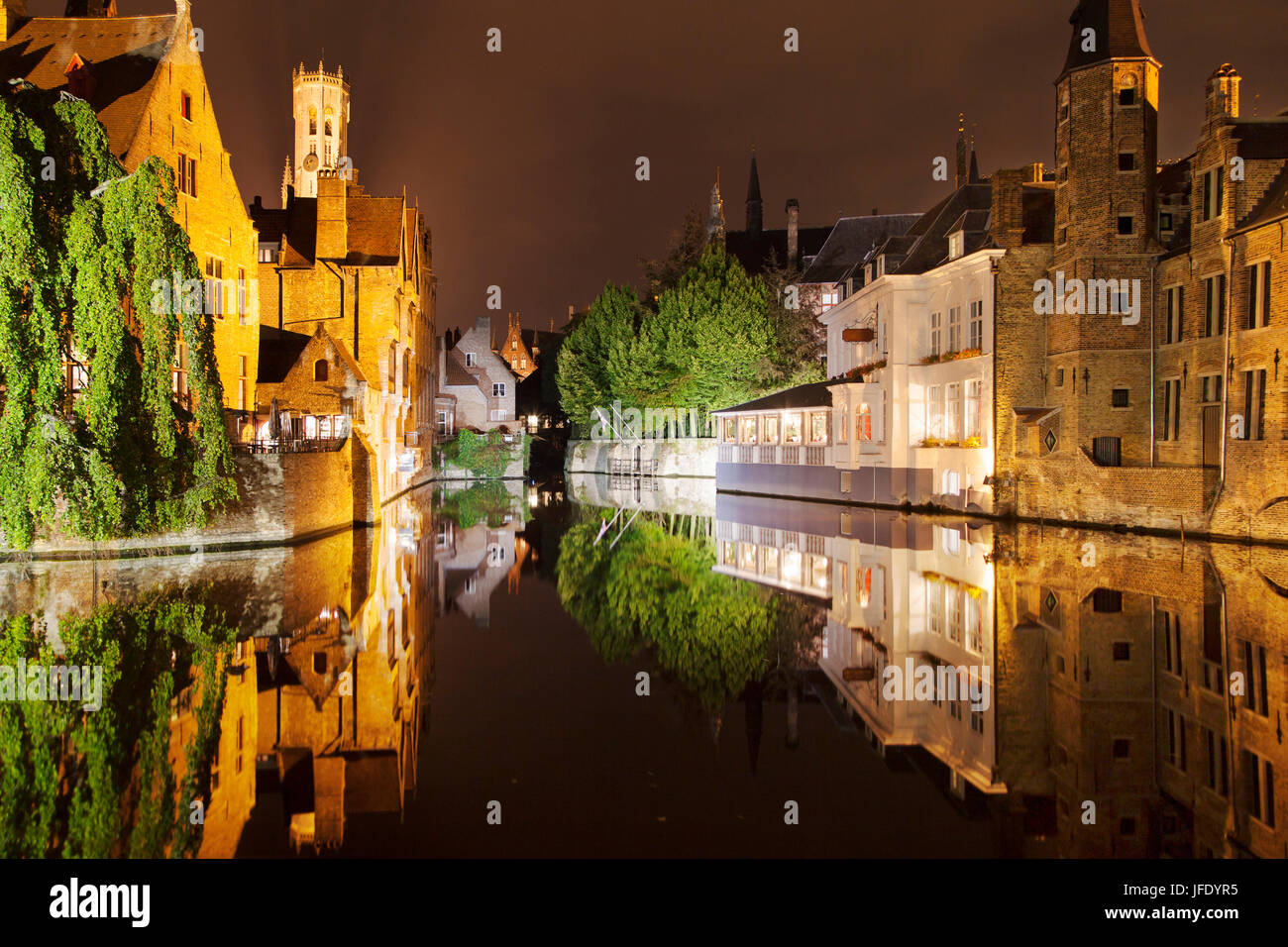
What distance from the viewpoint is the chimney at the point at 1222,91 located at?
2539cm

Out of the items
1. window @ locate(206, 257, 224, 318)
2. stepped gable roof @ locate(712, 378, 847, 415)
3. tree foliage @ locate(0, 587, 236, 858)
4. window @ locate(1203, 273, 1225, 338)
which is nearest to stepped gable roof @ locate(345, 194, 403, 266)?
window @ locate(206, 257, 224, 318)

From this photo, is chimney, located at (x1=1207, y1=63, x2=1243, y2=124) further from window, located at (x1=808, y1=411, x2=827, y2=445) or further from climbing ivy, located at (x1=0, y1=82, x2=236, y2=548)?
climbing ivy, located at (x1=0, y1=82, x2=236, y2=548)

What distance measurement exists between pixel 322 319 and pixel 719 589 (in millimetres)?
30074

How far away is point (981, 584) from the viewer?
16375 mm

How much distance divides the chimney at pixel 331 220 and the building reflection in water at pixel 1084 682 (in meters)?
28.8

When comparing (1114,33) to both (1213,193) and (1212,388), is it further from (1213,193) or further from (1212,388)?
(1212,388)

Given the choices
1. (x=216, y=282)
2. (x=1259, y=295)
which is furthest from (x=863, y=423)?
(x=216, y=282)

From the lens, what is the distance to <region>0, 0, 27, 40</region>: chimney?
93.3 ft

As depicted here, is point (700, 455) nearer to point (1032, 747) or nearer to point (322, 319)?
point (322, 319)

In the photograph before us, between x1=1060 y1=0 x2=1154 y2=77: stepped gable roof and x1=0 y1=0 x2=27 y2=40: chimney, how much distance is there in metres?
32.3

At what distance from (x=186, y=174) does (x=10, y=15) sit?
8588 mm

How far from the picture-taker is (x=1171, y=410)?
27.5 meters

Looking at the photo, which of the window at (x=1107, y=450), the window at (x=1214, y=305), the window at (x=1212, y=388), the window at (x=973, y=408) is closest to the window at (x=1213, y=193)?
the window at (x=1214, y=305)

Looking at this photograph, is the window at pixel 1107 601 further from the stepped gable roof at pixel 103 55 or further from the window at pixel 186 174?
the stepped gable roof at pixel 103 55
